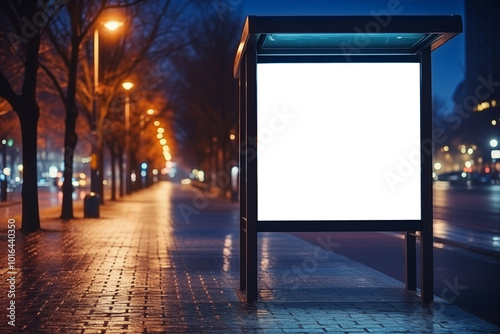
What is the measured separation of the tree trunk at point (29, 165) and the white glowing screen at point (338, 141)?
42.6 feet

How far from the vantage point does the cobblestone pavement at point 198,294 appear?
899 cm

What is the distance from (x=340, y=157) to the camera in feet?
36.2

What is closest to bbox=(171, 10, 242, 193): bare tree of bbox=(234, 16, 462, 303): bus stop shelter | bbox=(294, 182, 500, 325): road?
bbox=(294, 182, 500, 325): road

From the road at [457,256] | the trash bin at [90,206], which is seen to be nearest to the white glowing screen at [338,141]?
the road at [457,256]

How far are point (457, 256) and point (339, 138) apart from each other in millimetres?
7855

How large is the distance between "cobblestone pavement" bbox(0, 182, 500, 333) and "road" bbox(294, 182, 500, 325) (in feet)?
1.91

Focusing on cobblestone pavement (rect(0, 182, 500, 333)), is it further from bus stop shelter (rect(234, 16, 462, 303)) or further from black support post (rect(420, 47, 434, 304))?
bus stop shelter (rect(234, 16, 462, 303))

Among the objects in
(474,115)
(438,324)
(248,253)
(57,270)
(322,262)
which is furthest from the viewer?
(474,115)

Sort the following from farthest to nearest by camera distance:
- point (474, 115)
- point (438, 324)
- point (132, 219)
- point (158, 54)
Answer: point (474, 115) → point (158, 54) → point (132, 219) → point (438, 324)

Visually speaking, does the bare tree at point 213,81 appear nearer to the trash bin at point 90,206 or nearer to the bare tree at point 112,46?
the bare tree at point 112,46

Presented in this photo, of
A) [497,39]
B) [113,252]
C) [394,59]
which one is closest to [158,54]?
[113,252]

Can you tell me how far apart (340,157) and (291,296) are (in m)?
1.94

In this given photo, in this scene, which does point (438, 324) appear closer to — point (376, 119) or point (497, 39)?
point (376, 119)

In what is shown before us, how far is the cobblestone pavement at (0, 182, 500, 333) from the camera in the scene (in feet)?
29.5
